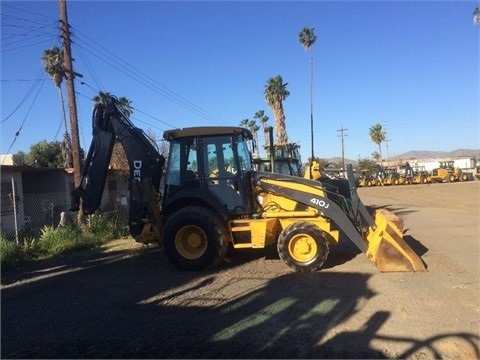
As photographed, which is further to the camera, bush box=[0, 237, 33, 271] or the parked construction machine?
bush box=[0, 237, 33, 271]

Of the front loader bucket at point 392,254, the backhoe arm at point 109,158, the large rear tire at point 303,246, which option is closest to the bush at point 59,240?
the backhoe arm at point 109,158

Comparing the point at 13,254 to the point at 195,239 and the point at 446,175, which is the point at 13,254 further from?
the point at 446,175

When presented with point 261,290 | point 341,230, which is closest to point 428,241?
point 341,230

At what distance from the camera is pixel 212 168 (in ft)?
31.7

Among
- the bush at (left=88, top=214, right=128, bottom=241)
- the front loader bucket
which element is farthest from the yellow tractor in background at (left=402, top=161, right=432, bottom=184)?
the front loader bucket

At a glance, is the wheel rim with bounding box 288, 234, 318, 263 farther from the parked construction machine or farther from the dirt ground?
the dirt ground

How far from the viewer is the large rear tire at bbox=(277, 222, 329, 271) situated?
28.8 ft

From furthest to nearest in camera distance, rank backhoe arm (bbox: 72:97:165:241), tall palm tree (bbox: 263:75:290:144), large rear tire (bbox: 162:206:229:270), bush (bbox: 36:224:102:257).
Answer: tall palm tree (bbox: 263:75:290:144), bush (bbox: 36:224:102:257), backhoe arm (bbox: 72:97:165:241), large rear tire (bbox: 162:206:229:270)

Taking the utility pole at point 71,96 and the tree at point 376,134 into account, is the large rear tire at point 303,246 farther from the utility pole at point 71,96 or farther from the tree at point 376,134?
the tree at point 376,134

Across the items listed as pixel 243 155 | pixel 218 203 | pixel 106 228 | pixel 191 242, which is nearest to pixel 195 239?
pixel 191 242

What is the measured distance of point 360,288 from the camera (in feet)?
24.4

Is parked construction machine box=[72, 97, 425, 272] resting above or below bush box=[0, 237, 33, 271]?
above

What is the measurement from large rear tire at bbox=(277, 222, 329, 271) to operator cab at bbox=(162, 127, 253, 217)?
110cm

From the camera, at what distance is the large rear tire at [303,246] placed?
28.8ft
